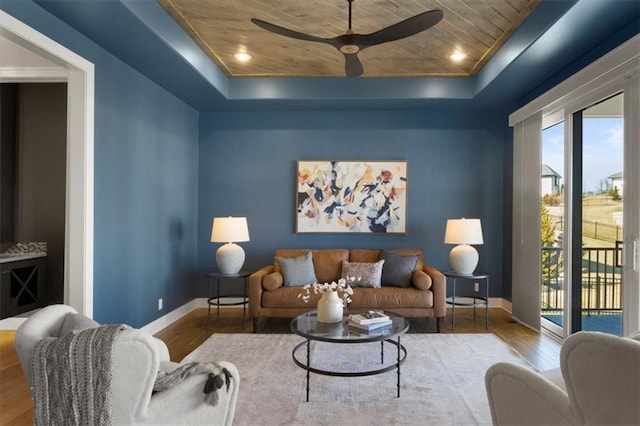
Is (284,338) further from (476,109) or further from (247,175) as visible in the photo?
(476,109)

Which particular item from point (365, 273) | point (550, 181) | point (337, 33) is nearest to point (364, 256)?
point (365, 273)

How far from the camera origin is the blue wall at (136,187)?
337cm

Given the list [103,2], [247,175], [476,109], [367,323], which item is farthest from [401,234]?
[103,2]

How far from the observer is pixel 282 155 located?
5531mm

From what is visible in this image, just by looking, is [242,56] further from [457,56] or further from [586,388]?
[586,388]

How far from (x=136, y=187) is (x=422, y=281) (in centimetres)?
323

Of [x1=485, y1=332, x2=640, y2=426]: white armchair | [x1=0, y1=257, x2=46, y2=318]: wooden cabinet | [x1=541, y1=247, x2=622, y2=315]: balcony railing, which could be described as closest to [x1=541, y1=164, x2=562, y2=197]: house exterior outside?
[x1=541, y1=247, x2=622, y2=315]: balcony railing

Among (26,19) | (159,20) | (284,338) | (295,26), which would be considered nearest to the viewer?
(26,19)

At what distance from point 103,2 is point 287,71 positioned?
2334mm

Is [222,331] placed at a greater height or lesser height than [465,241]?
lesser

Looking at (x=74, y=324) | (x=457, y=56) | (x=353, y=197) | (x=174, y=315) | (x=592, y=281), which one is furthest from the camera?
(x=353, y=197)

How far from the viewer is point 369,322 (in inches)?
114

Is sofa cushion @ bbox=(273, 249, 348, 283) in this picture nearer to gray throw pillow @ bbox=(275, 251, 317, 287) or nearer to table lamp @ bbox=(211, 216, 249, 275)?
gray throw pillow @ bbox=(275, 251, 317, 287)

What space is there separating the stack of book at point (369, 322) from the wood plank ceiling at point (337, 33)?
8.15 ft
